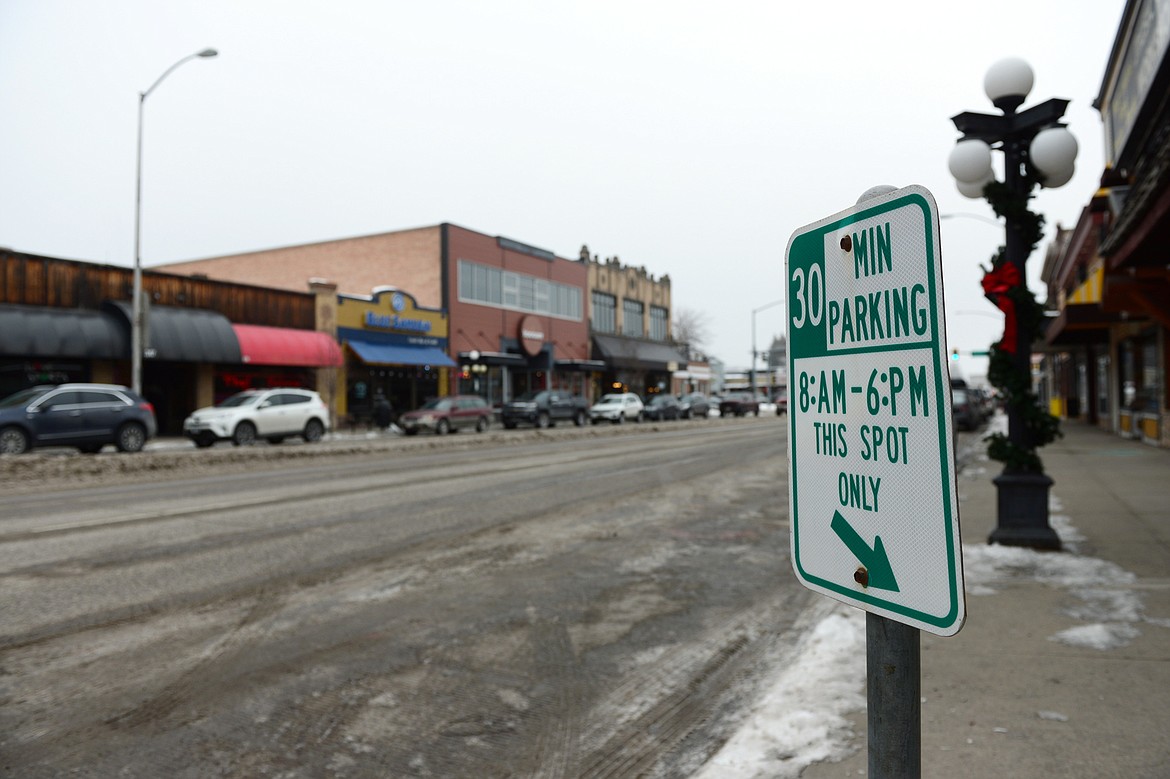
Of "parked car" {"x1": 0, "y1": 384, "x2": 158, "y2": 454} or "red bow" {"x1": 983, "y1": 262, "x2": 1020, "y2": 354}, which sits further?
"parked car" {"x1": 0, "y1": 384, "x2": 158, "y2": 454}

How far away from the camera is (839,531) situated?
1.75 m

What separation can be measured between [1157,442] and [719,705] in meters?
19.5

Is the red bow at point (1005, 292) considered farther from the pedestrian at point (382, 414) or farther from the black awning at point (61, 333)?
the pedestrian at point (382, 414)

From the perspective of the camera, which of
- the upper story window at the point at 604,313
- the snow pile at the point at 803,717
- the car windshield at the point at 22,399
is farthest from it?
the upper story window at the point at 604,313

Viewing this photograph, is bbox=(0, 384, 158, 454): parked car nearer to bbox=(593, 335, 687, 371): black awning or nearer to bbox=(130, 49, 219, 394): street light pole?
bbox=(130, 49, 219, 394): street light pole

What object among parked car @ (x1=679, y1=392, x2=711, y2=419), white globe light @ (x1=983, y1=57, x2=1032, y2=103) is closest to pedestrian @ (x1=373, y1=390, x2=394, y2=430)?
parked car @ (x1=679, y1=392, x2=711, y2=419)

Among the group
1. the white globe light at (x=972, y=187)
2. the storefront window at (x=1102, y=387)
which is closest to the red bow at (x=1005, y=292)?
the white globe light at (x=972, y=187)

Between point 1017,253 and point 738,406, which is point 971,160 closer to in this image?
point 1017,253

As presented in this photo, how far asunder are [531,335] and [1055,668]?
4016 cm

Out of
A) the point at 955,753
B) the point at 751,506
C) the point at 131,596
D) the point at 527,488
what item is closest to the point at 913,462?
the point at 955,753

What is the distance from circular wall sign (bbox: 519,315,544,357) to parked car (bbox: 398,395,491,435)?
11.8 meters

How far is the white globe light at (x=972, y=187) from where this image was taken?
724 cm

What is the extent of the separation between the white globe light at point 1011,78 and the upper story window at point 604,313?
4458 cm

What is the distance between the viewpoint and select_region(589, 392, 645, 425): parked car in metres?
38.8
